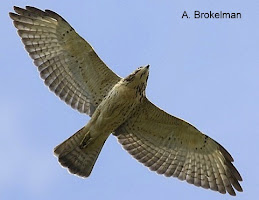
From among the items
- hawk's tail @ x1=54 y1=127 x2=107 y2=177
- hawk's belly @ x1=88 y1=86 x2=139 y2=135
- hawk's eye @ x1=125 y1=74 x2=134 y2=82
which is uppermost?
hawk's eye @ x1=125 y1=74 x2=134 y2=82

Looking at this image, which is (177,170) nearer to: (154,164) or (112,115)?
(154,164)

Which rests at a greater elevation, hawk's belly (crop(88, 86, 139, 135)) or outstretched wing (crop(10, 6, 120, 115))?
outstretched wing (crop(10, 6, 120, 115))

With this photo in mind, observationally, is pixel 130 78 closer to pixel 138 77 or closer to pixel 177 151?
pixel 138 77

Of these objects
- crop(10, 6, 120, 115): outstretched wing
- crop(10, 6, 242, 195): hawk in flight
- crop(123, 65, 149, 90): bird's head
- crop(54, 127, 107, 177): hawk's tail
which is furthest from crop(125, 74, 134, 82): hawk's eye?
crop(54, 127, 107, 177): hawk's tail

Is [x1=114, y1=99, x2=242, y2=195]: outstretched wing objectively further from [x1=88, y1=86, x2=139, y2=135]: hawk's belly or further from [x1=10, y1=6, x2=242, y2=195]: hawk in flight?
[x1=88, y1=86, x2=139, y2=135]: hawk's belly

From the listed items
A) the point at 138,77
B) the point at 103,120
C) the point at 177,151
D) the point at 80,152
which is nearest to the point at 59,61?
the point at 103,120

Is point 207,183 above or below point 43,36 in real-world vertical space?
below

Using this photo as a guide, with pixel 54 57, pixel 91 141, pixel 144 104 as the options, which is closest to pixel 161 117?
pixel 144 104

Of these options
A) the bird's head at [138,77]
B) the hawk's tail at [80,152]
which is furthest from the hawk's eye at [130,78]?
the hawk's tail at [80,152]

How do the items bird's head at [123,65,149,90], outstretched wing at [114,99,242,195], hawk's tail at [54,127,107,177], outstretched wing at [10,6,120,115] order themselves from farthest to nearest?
1. outstretched wing at [114,99,242,195]
2. outstretched wing at [10,6,120,115]
3. hawk's tail at [54,127,107,177]
4. bird's head at [123,65,149,90]
